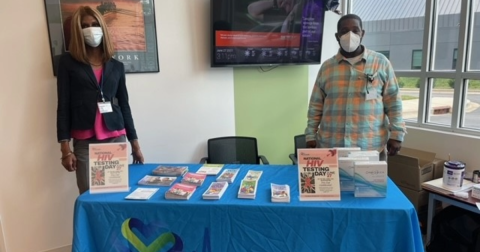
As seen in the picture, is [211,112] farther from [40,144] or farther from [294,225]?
[294,225]

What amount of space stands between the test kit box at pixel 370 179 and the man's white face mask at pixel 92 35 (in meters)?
1.53

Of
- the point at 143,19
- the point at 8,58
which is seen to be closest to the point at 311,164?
the point at 143,19

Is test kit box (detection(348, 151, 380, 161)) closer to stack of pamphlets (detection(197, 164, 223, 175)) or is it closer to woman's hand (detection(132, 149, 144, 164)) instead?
stack of pamphlets (detection(197, 164, 223, 175))

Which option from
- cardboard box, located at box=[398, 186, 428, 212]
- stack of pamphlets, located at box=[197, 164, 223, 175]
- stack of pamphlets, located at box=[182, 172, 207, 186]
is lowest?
cardboard box, located at box=[398, 186, 428, 212]

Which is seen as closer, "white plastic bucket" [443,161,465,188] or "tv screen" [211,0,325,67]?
"white plastic bucket" [443,161,465,188]

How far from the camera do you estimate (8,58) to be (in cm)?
203

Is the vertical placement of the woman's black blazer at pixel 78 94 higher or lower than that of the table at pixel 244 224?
higher

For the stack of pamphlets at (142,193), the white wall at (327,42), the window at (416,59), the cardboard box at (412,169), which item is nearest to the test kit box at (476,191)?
the cardboard box at (412,169)

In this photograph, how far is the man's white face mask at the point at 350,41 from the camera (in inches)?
71.0

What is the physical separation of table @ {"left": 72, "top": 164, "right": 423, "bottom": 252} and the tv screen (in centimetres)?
144

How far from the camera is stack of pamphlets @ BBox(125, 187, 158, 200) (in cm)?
147

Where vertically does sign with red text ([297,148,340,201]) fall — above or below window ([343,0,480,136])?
below

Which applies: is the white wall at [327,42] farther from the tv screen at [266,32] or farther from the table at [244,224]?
the table at [244,224]

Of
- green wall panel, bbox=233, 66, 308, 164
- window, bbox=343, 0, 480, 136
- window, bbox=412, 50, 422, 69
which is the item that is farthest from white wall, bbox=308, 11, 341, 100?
window, bbox=412, 50, 422, 69
